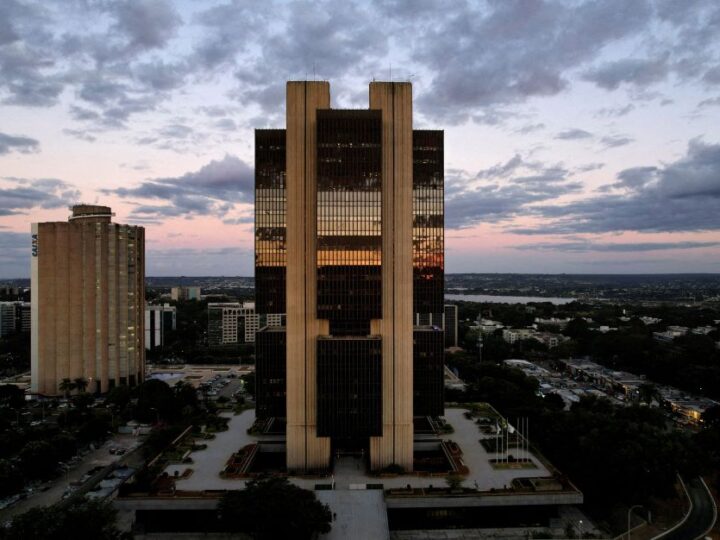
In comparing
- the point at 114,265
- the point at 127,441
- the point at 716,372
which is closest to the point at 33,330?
the point at 114,265

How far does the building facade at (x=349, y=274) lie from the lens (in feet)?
199

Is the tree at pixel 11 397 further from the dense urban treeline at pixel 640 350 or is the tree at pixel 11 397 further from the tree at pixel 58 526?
the dense urban treeline at pixel 640 350

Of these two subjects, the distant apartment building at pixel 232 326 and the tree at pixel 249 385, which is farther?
the distant apartment building at pixel 232 326

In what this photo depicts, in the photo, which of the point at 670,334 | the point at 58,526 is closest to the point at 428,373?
the point at 58,526

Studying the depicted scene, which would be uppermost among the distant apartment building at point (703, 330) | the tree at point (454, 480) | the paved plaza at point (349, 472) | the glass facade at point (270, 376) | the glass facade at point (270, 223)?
the glass facade at point (270, 223)

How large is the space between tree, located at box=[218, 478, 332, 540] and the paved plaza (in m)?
8.46

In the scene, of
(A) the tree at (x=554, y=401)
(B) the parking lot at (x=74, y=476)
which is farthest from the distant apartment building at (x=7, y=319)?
(A) the tree at (x=554, y=401)

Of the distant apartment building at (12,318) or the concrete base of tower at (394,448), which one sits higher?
the distant apartment building at (12,318)

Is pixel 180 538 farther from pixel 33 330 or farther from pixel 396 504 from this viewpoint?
pixel 33 330

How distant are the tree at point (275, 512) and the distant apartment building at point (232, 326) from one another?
146344 millimetres

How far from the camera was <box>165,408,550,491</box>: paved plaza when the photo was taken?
57250mm

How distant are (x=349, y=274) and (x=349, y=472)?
895 inches

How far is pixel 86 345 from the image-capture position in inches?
4700

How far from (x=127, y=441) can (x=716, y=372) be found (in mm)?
111235
